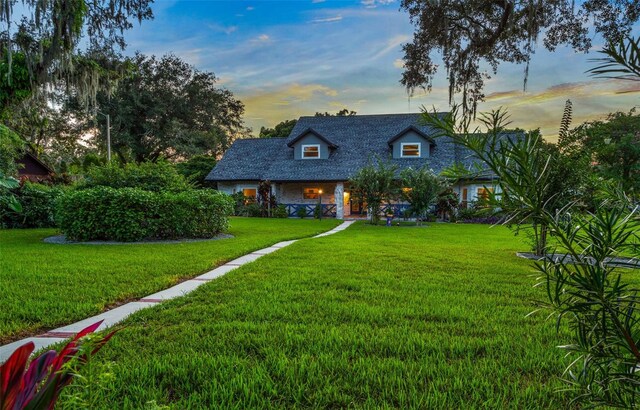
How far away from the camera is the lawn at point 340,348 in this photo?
2330mm

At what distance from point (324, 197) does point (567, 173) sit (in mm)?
17215

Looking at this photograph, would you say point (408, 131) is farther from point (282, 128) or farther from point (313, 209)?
point (282, 128)

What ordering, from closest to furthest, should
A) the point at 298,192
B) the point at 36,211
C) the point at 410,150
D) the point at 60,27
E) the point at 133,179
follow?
1. the point at 60,27
2. the point at 133,179
3. the point at 36,211
4. the point at 410,150
5. the point at 298,192

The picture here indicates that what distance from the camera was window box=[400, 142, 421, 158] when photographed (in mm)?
22094

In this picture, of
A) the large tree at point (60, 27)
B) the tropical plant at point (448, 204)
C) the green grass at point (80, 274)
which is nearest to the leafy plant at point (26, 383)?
the green grass at point (80, 274)

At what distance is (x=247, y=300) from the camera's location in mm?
4426

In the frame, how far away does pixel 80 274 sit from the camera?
588 cm

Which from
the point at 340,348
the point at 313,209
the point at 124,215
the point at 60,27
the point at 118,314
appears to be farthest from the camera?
the point at 313,209

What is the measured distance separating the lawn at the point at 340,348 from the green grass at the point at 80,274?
92 cm

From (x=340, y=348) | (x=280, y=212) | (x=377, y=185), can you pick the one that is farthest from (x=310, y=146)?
(x=340, y=348)

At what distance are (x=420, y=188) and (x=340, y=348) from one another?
14.1 m

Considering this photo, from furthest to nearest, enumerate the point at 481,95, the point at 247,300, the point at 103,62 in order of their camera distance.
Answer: the point at 103,62
the point at 481,95
the point at 247,300

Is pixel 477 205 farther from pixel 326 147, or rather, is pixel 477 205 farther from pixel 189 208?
pixel 326 147

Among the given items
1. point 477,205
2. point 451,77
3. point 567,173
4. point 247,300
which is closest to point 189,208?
point 247,300
